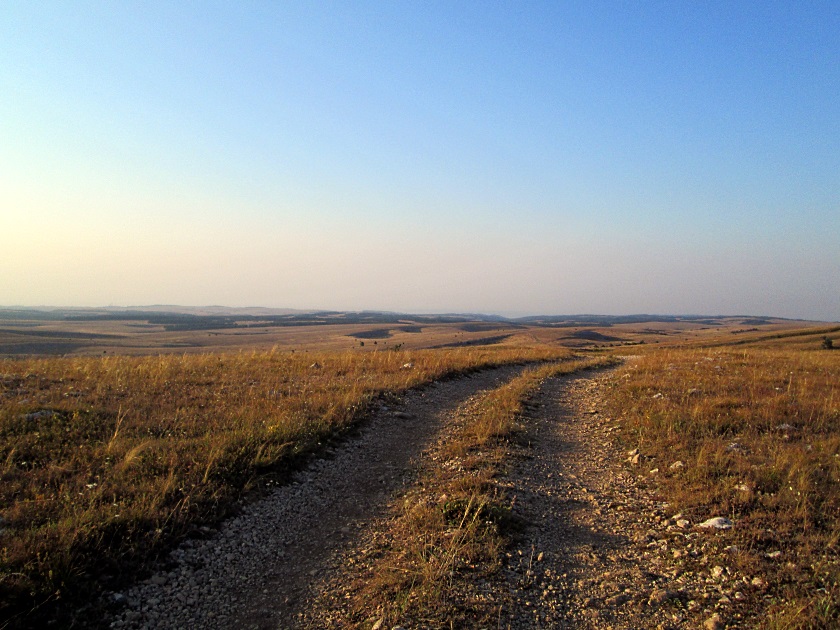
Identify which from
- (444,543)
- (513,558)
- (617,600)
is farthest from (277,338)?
(617,600)

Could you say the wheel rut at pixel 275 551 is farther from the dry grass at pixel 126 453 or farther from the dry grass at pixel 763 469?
the dry grass at pixel 763 469

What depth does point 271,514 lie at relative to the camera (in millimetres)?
6676

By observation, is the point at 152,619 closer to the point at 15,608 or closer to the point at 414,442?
the point at 15,608

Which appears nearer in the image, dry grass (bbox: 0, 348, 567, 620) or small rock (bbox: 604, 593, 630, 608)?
small rock (bbox: 604, 593, 630, 608)

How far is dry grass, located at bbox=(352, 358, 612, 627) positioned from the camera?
452 cm

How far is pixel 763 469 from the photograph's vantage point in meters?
7.63

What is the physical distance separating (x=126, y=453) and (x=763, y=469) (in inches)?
429

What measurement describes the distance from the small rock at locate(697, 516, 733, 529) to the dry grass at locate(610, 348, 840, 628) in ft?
0.39

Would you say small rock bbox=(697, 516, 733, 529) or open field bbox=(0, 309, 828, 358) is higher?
small rock bbox=(697, 516, 733, 529)

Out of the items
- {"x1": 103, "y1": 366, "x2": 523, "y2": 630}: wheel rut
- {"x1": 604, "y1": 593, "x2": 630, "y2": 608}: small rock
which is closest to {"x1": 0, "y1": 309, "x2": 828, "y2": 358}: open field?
{"x1": 103, "y1": 366, "x2": 523, "y2": 630}: wheel rut

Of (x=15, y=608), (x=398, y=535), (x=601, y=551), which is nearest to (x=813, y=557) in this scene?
(x=601, y=551)

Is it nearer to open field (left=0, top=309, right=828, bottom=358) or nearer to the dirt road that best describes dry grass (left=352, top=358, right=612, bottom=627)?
the dirt road

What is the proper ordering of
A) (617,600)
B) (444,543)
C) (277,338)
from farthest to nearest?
(277,338)
(444,543)
(617,600)

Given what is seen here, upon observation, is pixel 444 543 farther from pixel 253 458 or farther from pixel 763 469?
pixel 763 469
